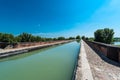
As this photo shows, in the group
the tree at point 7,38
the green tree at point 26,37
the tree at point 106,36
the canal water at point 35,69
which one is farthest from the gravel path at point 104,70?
the tree at point 106,36

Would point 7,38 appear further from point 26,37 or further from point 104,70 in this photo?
point 26,37

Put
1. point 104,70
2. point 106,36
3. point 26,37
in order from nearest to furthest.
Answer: point 104,70, point 26,37, point 106,36

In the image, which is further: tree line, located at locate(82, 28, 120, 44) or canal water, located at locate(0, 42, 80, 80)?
tree line, located at locate(82, 28, 120, 44)

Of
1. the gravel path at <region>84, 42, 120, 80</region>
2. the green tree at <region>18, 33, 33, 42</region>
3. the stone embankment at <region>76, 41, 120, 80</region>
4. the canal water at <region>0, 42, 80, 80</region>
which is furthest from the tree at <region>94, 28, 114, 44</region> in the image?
the stone embankment at <region>76, 41, 120, 80</region>

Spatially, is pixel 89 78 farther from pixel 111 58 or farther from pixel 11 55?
pixel 11 55

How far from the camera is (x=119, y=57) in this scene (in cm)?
657

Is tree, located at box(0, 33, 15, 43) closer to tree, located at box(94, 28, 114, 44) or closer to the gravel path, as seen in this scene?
the gravel path

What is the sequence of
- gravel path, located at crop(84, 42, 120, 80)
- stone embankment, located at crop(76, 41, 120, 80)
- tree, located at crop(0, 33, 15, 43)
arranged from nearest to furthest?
stone embankment, located at crop(76, 41, 120, 80) → gravel path, located at crop(84, 42, 120, 80) → tree, located at crop(0, 33, 15, 43)

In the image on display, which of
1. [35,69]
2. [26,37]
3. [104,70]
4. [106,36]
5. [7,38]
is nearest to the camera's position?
[104,70]

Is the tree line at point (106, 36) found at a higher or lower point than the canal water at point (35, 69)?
higher

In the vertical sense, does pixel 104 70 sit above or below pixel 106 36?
below

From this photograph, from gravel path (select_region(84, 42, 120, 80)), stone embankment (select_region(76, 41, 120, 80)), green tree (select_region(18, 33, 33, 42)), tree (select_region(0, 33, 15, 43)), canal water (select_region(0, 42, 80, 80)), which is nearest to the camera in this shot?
stone embankment (select_region(76, 41, 120, 80))

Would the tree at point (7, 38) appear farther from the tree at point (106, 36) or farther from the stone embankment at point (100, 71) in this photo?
the tree at point (106, 36)

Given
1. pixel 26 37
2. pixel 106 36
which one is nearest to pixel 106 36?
pixel 106 36
